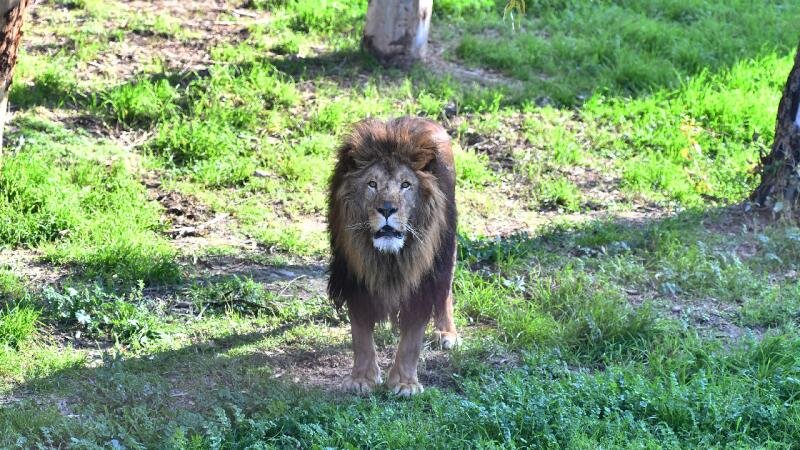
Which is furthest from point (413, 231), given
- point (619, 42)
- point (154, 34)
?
point (619, 42)

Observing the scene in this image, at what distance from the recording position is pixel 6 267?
23.5ft

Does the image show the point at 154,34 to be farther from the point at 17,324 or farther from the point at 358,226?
the point at 358,226

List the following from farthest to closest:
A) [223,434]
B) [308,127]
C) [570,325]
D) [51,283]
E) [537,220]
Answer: [308,127]
[537,220]
[51,283]
[570,325]
[223,434]

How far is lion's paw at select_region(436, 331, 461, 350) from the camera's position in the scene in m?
6.50

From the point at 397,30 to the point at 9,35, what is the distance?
460 centimetres

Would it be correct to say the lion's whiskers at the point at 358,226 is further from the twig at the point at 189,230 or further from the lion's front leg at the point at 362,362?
the twig at the point at 189,230

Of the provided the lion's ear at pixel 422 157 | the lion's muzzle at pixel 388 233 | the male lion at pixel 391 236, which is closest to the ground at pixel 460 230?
the male lion at pixel 391 236

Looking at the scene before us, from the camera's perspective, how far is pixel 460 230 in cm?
823

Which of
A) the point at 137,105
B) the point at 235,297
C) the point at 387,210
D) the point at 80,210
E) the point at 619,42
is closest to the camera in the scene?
the point at 387,210

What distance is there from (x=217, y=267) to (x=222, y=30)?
13.0ft

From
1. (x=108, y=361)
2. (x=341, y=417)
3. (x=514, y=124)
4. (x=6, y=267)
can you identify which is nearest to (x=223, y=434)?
(x=341, y=417)

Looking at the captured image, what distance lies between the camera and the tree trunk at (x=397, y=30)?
10.3 metres

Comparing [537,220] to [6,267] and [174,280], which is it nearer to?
[174,280]

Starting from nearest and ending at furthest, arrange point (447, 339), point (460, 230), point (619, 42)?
point (447, 339), point (460, 230), point (619, 42)
